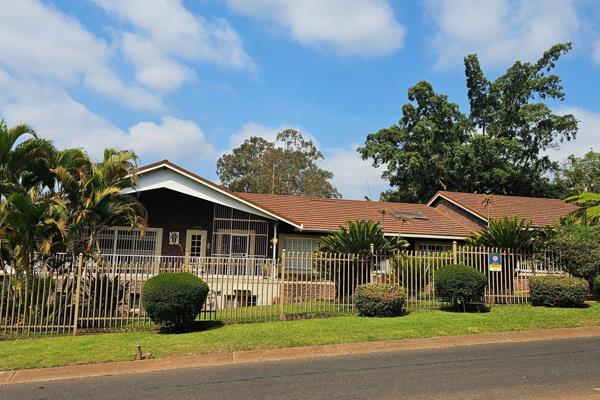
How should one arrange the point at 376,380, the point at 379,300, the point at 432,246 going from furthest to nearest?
1. the point at 432,246
2. the point at 379,300
3. the point at 376,380

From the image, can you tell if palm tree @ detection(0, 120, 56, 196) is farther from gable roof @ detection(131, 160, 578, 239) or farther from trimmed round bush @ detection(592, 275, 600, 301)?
trimmed round bush @ detection(592, 275, 600, 301)

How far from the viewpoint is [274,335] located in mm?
11070

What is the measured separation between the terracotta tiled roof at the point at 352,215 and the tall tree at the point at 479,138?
355 inches

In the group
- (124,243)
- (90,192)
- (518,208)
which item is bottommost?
(124,243)

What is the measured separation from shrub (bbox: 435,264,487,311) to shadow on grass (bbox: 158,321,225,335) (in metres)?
5.97

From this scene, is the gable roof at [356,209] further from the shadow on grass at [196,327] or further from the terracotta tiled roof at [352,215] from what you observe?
the shadow on grass at [196,327]

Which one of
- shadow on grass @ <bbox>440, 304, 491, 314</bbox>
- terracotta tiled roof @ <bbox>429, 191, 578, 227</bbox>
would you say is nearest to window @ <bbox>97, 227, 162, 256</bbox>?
shadow on grass @ <bbox>440, 304, 491, 314</bbox>

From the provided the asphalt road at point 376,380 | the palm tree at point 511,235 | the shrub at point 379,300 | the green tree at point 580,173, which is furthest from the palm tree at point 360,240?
the green tree at point 580,173

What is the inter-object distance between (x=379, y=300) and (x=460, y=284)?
229 cm

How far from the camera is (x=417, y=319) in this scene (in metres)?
12.6

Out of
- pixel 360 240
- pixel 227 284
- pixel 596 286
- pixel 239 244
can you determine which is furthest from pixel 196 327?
pixel 596 286

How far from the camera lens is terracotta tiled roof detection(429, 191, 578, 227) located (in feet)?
83.0

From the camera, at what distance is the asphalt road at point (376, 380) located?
7004 mm

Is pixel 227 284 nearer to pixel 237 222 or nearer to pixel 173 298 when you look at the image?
pixel 173 298
